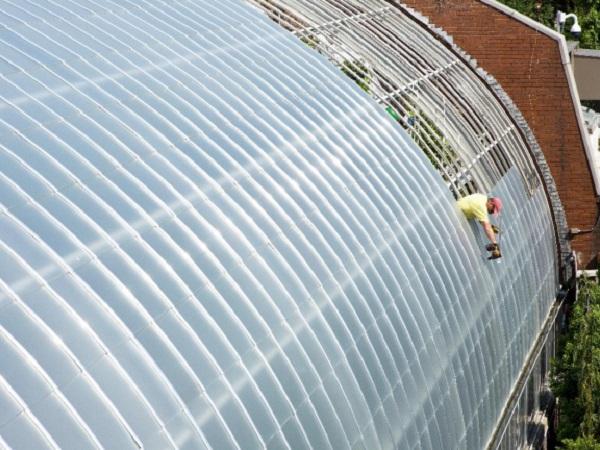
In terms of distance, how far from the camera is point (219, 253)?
1245 cm

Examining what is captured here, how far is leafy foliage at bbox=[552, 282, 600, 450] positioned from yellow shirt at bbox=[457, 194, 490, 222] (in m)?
3.59

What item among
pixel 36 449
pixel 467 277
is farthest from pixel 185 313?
A: pixel 467 277

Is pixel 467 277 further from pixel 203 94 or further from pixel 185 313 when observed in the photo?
pixel 185 313

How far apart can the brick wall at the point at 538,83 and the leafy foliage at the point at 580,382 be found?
25.1 feet

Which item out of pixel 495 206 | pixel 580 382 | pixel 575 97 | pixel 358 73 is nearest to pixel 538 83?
pixel 575 97

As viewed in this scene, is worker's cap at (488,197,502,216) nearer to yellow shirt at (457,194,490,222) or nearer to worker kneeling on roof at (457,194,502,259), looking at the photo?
worker kneeling on roof at (457,194,502,259)

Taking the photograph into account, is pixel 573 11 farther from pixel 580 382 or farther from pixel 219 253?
pixel 219 253

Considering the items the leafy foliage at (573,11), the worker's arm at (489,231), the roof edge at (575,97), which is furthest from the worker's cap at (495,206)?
the leafy foliage at (573,11)

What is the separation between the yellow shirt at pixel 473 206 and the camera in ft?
63.4

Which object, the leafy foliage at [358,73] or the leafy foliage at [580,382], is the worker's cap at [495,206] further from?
the leafy foliage at [358,73]

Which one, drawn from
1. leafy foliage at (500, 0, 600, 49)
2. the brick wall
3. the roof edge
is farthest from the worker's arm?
leafy foliage at (500, 0, 600, 49)

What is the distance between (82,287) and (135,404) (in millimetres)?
1363

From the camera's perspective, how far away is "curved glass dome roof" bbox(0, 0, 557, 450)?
33.2 ft

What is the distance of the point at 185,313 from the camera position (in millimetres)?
11234
